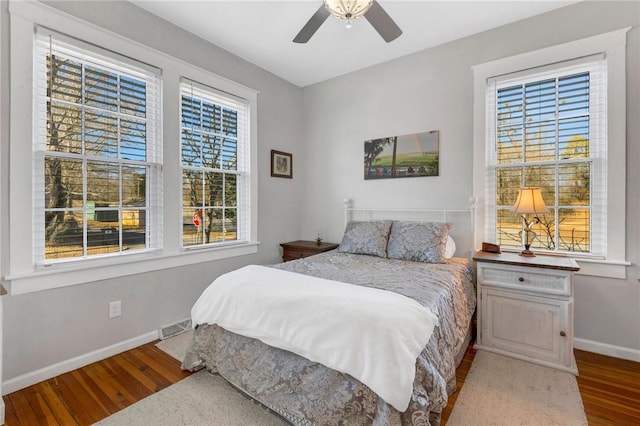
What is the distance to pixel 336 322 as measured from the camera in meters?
1.49

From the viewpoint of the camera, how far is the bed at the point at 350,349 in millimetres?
1357

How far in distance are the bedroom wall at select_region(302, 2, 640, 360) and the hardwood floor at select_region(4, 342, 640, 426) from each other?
1.41 feet

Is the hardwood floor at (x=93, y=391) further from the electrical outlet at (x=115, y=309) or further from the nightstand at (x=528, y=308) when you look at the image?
the nightstand at (x=528, y=308)

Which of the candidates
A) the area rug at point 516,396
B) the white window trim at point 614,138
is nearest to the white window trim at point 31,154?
the area rug at point 516,396

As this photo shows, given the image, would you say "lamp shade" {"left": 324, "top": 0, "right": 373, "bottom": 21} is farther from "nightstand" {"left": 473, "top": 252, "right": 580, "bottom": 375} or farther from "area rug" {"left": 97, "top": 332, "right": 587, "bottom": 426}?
"area rug" {"left": 97, "top": 332, "right": 587, "bottom": 426}

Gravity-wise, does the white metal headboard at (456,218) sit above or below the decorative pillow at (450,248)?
above

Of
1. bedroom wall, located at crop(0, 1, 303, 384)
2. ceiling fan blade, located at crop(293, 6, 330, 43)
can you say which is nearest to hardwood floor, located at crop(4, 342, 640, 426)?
bedroom wall, located at crop(0, 1, 303, 384)

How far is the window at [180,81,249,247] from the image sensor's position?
10.0 ft

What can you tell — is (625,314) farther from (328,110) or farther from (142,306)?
(142,306)

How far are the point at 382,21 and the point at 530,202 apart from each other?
183 cm

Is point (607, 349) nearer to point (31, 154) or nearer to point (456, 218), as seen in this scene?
point (456, 218)

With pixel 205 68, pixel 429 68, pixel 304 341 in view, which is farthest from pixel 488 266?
A: pixel 205 68

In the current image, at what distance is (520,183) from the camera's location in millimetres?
2865

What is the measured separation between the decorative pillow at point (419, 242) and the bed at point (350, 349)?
0.07 feet
